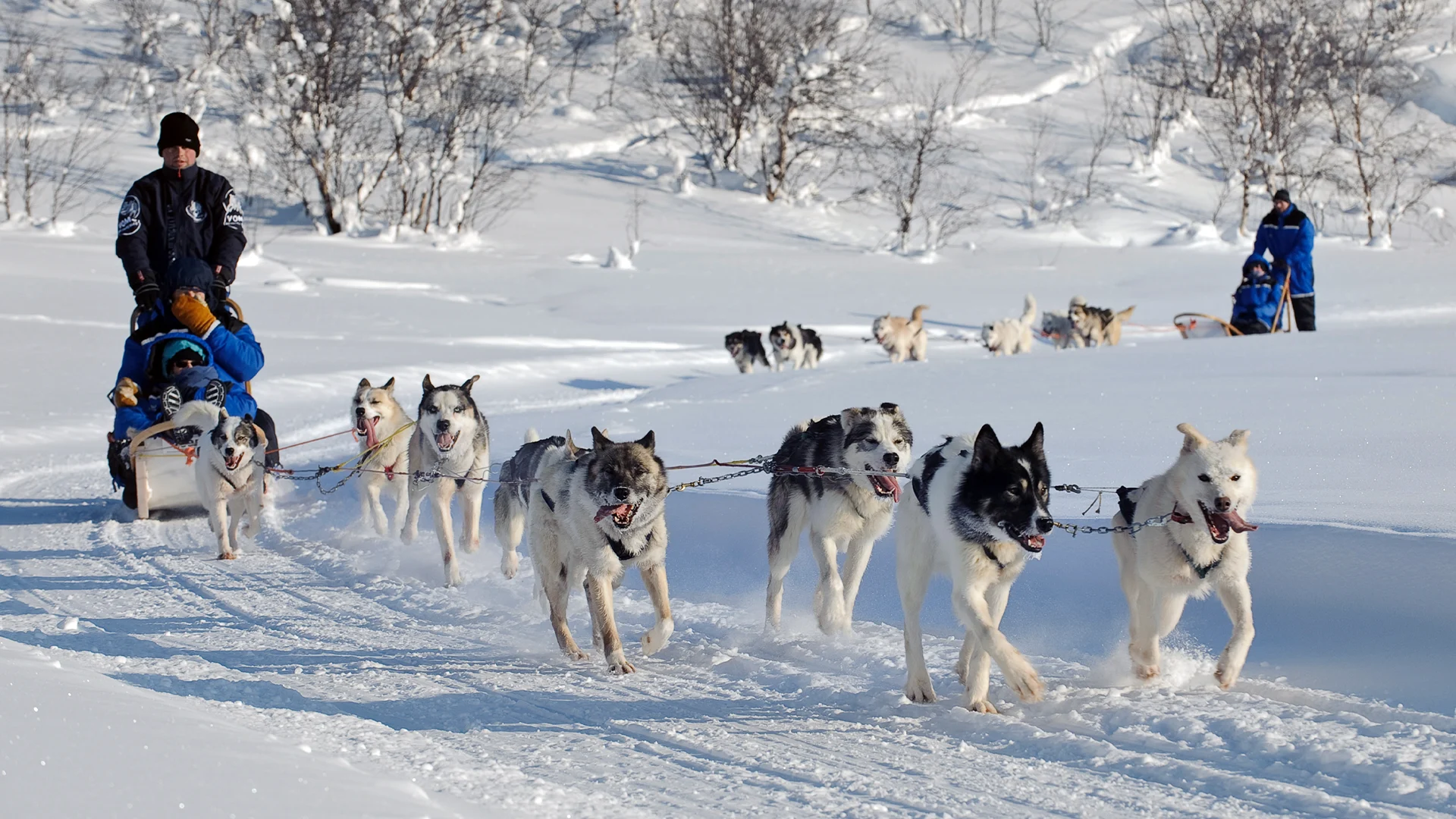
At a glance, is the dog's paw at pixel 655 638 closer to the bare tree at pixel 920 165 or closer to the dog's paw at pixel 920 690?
the dog's paw at pixel 920 690

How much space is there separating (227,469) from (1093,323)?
805 cm

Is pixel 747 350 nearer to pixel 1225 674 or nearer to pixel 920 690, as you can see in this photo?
pixel 920 690

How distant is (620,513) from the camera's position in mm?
3621

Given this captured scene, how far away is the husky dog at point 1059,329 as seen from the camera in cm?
1178

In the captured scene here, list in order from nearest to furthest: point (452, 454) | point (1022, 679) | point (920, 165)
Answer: point (1022, 679) → point (452, 454) → point (920, 165)

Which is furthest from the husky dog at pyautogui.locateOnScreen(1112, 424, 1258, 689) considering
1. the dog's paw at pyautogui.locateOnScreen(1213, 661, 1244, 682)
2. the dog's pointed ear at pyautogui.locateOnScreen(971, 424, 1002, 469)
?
the dog's pointed ear at pyautogui.locateOnScreen(971, 424, 1002, 469)

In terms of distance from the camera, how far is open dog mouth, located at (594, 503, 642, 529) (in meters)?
3.62

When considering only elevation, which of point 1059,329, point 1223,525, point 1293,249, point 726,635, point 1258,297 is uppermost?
point 1293,249

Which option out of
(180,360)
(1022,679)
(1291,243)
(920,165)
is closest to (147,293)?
(180,360)

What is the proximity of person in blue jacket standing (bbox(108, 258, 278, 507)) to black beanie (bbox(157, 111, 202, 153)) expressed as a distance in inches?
20.6

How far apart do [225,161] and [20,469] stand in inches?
578

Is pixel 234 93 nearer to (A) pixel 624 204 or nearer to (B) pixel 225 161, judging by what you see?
(B) pixel 225 161

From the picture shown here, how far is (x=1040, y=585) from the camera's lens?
4047 mm

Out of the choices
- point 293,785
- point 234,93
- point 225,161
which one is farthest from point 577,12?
point 293,785
